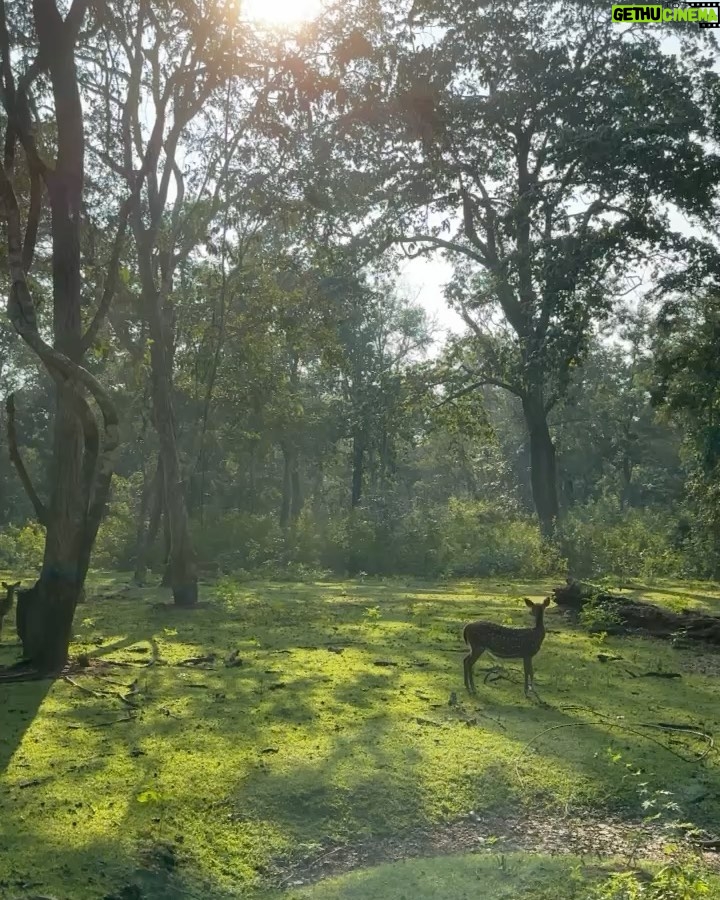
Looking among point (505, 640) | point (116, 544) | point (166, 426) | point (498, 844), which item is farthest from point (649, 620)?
point (116, 544)

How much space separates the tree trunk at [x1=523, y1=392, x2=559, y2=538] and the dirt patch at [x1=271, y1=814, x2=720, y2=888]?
77.5 ft

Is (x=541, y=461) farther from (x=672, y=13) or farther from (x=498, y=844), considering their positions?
(x=498, y=844)

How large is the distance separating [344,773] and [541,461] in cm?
2411

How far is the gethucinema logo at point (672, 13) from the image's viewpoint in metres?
17.6

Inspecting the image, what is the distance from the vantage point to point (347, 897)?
4.69 meters

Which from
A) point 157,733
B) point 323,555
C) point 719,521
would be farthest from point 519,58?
point 157,733

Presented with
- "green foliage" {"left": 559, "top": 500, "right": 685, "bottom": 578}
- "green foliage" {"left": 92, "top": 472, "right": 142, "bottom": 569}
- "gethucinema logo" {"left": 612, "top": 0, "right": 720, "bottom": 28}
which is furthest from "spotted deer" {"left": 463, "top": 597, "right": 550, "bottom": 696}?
"green foliage" {"left": 92, "top": 472, "right": 142, "bottom": 569}

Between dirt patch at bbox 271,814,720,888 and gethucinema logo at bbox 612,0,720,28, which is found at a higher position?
gethucinema logo at bbox 612,0,720,28

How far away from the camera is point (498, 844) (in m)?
5.36

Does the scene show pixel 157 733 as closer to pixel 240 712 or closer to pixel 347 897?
pixel 240 712

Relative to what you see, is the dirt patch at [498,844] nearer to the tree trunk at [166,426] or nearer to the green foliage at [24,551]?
the tree trunk at [166,426]

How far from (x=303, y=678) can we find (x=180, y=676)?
3.96ft

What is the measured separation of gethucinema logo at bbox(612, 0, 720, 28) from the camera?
1756 cm

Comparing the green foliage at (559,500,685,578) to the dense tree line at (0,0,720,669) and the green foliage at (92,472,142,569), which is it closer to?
the dense tree line at (0,0,720,669)
